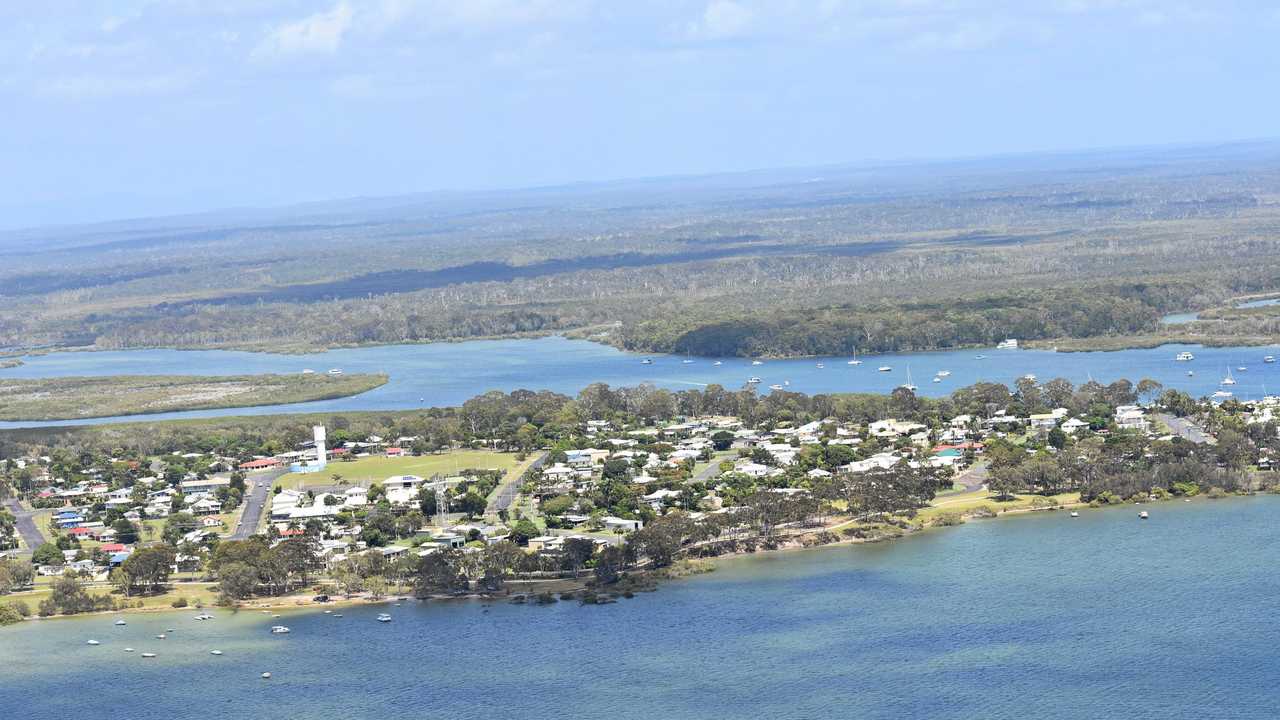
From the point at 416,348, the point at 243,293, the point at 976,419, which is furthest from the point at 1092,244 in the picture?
the point at 976,419

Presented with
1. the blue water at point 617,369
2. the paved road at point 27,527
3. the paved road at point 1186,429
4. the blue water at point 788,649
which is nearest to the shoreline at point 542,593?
the blue water at point 788,649

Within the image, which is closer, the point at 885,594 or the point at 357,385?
the point at 885,594

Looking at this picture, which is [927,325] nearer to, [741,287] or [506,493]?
[741,287]

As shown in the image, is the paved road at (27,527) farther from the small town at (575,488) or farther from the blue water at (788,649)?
the blue water at (788,649)

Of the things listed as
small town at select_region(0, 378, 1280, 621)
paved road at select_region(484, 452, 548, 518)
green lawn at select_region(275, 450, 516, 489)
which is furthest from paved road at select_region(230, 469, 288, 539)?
paved road at select_region(484, 452, 548, 518)

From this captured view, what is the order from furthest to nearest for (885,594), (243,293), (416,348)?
1. (243,293)
2. (416,348)
3. (885,594)

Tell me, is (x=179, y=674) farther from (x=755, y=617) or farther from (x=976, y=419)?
(x=976, y=419)
